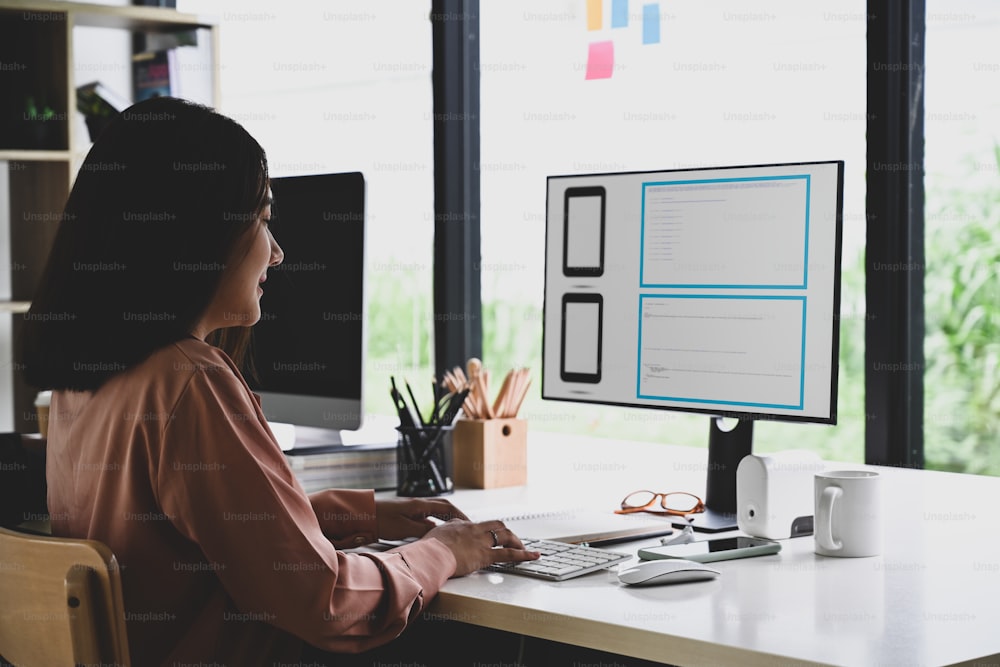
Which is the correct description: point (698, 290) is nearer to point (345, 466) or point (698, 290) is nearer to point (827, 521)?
point (827, 521)

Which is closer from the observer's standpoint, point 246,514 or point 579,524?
point 246,514

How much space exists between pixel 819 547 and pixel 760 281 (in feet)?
1.30

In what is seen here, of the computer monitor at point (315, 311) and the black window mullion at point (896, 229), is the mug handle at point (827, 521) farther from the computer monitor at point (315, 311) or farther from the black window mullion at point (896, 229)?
the computer monitor at point (315, 311)

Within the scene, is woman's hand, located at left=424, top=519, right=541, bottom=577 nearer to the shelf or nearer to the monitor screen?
the monitor screen

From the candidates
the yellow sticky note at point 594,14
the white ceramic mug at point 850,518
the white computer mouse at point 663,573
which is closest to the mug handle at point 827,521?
the white ceramic mug at point 850,518

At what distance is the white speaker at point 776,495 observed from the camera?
159 cm

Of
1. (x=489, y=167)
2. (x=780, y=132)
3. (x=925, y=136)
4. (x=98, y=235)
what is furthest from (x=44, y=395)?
(x=925, y=136)

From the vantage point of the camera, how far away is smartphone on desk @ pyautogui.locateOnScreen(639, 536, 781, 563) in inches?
57.2

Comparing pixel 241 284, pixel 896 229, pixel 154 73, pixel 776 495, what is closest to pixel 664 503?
pixel 776 495

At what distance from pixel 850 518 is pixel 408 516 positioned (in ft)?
1.99

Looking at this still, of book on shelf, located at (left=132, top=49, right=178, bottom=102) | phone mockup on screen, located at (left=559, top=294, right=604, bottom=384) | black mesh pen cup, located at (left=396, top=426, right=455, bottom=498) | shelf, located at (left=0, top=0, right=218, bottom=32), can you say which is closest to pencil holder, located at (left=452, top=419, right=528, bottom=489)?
black mesh pen cup, located at (left=396, top=426, right=455, bottom=498)

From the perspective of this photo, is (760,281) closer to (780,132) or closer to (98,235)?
(780,132)

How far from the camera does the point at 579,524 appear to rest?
1.67 meters

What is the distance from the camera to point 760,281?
1664 mm
